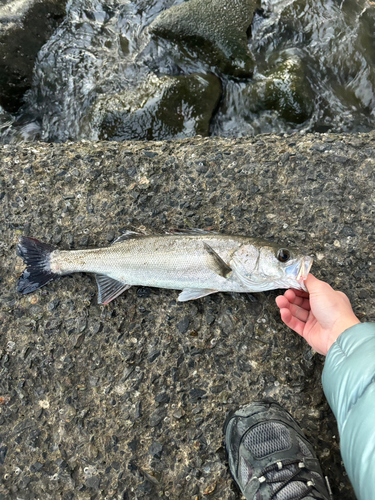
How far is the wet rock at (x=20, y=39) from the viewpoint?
5.19 m

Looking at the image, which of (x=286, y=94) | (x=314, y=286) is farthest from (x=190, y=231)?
(x=286, y=94)

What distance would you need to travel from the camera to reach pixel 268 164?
3586 millimetres

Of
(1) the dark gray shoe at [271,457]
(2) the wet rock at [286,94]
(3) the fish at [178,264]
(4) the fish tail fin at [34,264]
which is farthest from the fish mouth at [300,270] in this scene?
(2) the wet rock at [286,94]

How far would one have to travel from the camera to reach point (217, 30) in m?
5.16

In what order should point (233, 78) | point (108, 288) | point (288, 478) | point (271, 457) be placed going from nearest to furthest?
1. point (288, 478)
2. point (271, 457)
3. point (108, 288)
4. point (233, 78)

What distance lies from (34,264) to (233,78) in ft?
14.7

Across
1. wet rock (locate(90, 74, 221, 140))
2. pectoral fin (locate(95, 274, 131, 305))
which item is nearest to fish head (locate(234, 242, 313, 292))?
pectoral fin (locate(95, 274, 131, 305))

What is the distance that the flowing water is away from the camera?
510 centimetres

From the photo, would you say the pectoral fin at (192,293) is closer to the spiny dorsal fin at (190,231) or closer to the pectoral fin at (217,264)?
the pectoral fin at (217,264)

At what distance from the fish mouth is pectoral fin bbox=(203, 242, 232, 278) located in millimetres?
573

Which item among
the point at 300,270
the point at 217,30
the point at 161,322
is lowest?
the point at 161,322

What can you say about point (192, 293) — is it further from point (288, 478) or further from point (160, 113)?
point (160, 113)

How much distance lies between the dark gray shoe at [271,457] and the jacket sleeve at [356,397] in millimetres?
456

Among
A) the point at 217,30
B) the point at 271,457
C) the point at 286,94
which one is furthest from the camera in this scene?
the point at 217,30
